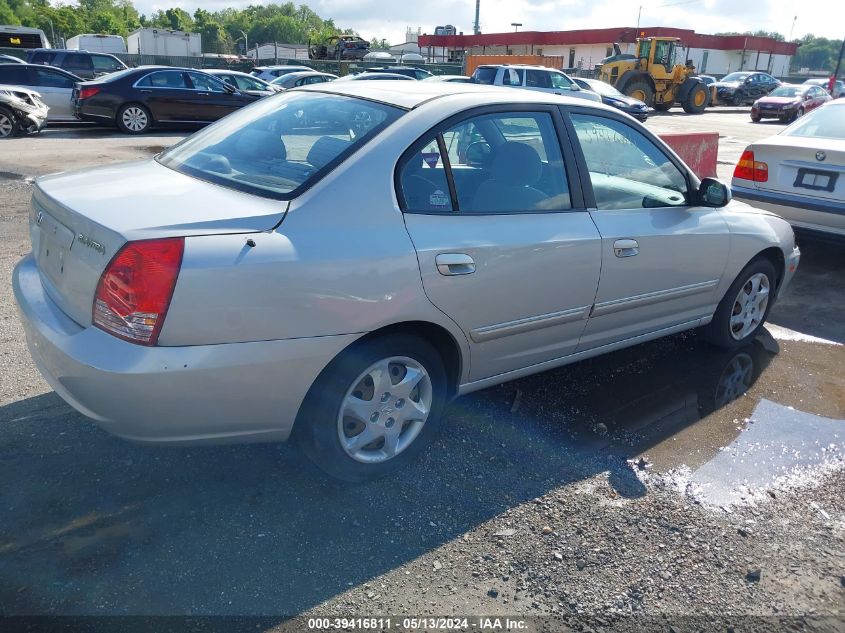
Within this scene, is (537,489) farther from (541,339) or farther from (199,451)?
(199,451)

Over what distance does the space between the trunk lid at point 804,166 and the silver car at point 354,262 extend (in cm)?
300

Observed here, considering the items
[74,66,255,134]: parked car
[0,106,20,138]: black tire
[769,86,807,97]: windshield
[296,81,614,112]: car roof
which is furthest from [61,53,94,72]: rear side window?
[769,86,807,97]: windshield

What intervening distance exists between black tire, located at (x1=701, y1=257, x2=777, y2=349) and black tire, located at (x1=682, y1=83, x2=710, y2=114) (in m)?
28.7

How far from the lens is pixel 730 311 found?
15.5 feet

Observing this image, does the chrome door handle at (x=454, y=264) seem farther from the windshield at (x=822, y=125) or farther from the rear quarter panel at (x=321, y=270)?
the windshield at (x=822, y=125)

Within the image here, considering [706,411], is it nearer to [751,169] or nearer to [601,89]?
[751,169]

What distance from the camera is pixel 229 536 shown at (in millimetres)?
2814

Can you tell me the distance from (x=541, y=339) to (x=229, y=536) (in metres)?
1.72

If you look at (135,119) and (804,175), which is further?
(135,119)

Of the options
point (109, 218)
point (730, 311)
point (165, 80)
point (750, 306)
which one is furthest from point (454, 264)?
point (165, 80)

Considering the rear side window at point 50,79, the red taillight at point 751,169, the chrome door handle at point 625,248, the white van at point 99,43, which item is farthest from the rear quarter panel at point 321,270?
the white van at point 99,43

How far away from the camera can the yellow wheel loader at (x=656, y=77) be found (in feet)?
98.3

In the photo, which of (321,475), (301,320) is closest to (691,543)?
→ (321,475)

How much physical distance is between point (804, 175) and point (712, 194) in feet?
10.3
